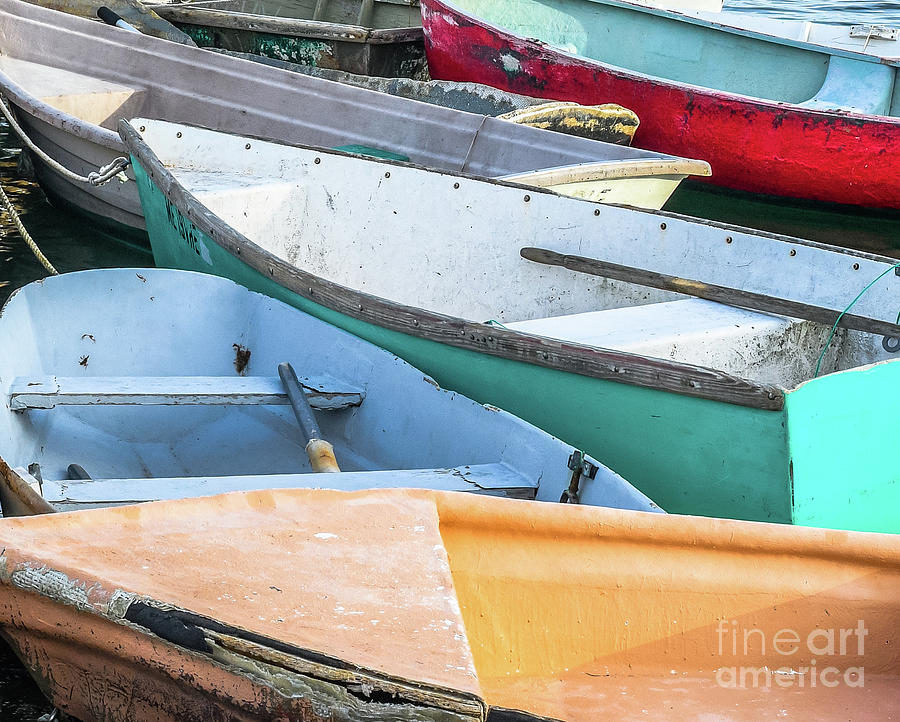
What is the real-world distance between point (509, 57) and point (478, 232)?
11.4 feet

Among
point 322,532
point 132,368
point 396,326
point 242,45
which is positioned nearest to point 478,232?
point 396,326

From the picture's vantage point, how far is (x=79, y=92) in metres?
6.21

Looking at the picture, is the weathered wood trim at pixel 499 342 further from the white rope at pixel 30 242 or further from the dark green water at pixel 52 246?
the dark green water at pixel 52 246

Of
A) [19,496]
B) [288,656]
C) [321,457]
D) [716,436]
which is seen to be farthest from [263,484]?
[716,436]

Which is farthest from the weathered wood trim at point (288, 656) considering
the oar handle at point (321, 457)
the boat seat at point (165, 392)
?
the boat seat at point (165, 392)

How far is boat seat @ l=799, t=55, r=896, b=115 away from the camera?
7527 mm

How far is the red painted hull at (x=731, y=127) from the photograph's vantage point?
6641mm

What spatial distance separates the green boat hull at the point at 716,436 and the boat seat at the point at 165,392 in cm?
29

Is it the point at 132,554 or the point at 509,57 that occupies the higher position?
the point at 509,57

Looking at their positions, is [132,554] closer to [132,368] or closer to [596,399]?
[596,399]

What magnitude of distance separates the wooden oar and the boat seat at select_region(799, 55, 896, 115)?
550 cm

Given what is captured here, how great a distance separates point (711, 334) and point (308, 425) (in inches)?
59.2

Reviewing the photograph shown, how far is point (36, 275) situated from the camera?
5.68 meters

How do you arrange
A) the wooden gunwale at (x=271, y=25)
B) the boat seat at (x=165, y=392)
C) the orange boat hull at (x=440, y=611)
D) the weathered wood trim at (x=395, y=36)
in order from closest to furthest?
the orange boat hull at (x=440, y=611) → the boat seat at (x=165, y=392) → the wooden gunwale at (x=271, y=25) → the weathered wood trim at (x=395, y=36)
